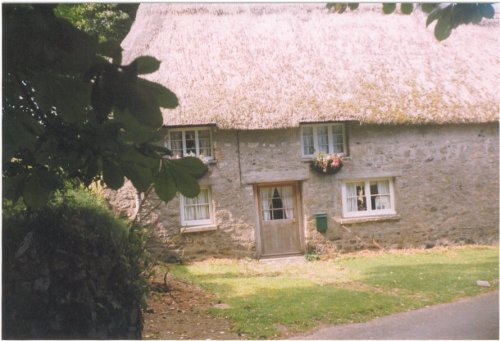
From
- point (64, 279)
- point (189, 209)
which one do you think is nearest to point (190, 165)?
point (64, 279)

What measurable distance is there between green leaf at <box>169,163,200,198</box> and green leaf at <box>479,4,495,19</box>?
1739mm

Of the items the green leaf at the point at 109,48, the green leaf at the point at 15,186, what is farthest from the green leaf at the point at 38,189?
the green leaf at the point at 109,48

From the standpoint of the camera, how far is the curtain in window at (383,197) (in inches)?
376

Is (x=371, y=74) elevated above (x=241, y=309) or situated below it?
above

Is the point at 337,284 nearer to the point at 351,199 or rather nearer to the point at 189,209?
the point at 351,199

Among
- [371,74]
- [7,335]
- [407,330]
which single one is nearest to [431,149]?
[371,74]

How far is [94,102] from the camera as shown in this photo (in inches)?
36.3

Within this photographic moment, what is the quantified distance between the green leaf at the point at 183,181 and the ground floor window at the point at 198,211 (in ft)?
25.1

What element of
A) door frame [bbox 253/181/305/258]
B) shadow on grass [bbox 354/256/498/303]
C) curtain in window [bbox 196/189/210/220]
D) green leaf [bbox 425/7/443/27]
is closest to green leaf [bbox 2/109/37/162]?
green leaf [bbox 425/7/443/27]

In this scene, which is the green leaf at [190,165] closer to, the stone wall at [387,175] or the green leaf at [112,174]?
the green leaf at [112,174]

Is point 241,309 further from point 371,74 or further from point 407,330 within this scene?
point 371,74

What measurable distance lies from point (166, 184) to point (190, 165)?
0.09 metres

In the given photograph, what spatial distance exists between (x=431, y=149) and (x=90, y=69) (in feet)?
31.2

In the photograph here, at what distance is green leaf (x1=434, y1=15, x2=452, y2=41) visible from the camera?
6.38 feet
